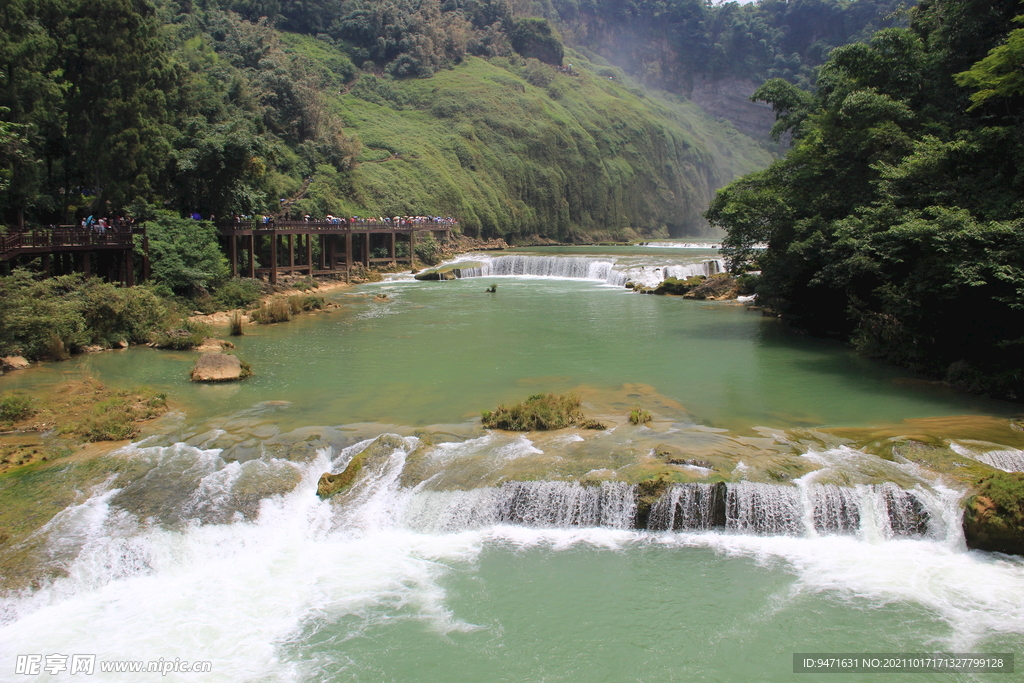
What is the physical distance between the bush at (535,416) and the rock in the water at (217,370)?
7.91 m

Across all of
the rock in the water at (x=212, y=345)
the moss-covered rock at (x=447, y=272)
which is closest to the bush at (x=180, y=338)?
the rock in the water at (x=212, y=345)

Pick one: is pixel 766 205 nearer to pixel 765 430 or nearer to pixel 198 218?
pixel 765 430

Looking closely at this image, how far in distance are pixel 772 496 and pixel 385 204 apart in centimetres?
5666

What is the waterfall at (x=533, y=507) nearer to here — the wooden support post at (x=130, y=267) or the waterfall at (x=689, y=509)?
the waterfall at (x=689, y=509)

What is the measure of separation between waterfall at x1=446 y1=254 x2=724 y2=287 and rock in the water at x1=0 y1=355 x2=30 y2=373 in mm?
32445

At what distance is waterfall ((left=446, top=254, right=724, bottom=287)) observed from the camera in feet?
155

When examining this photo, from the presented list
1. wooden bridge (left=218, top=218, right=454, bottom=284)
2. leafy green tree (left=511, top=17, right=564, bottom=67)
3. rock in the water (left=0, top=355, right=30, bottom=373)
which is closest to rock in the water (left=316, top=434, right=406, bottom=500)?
rock in the water (left=0, top=355, right=30, bottom=373)

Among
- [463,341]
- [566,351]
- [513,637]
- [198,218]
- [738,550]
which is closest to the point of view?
[513,637]

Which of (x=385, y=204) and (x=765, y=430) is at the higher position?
(x=385, y=204)

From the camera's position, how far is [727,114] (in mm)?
155625

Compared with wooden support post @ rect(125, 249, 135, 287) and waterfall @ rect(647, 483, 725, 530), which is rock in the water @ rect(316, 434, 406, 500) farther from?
wooden support post @ rect(125, 249, 135, 287)

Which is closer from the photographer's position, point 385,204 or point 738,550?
point 738,550

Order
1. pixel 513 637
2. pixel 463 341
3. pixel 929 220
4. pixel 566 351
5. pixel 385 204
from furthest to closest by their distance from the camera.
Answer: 1. pixel 385 204
2. pixel 463 341
3. pixel 566 351
4. pixel 929 220
5. pixel 513 637

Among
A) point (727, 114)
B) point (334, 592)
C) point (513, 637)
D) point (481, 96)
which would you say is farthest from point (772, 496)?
point (727, 114)
